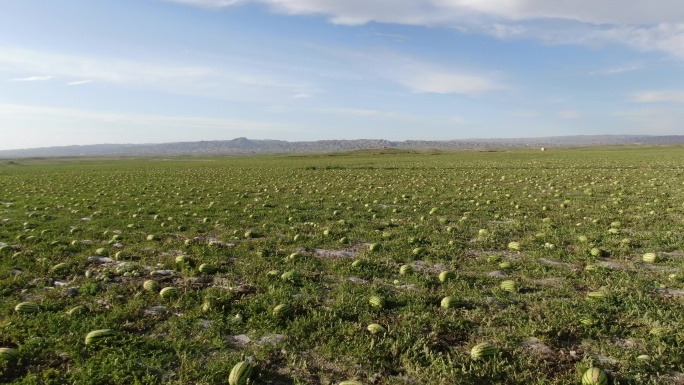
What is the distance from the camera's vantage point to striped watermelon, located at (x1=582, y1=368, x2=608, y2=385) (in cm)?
488

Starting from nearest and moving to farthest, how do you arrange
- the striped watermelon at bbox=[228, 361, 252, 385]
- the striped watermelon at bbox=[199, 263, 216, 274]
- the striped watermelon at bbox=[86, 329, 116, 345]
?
the striped watermelon at bbox=[228, 361, 252, 385] → the striped watermelon at bbox=[86, 329, 116, 345] → the striped watermelon at bbox=[199, 263, 216, 274]

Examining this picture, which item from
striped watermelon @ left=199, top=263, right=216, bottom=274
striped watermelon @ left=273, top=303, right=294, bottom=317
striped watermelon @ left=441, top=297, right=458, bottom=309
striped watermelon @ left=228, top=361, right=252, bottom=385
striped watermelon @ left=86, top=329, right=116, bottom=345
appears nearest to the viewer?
striped watermelon @ left=228, top=361, right=252, bottom=385

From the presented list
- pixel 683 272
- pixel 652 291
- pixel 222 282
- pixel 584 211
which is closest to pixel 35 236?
pixel 222 282

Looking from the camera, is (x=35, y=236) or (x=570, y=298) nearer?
(x=570, y=298)

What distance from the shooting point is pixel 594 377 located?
4.93 metres

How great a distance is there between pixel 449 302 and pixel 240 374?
12.5ft

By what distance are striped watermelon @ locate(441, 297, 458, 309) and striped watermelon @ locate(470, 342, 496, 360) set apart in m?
1.54

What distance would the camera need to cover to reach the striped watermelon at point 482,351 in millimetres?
5613

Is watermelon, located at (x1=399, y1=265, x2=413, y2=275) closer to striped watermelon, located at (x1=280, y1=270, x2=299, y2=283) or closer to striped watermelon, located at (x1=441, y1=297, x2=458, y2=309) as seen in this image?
striped watermelon, located at (x1=441, y1=297, x2=458, y2=309)

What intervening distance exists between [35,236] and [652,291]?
16.4 metres

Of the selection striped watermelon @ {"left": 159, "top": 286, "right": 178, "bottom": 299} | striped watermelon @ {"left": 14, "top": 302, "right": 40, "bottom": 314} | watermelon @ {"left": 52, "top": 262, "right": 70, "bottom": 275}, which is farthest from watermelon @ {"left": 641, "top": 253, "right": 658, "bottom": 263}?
watermelon @ {"left": 52, "top": 262, "right": 70, "bottom": 275}

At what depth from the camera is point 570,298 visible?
7641 mm

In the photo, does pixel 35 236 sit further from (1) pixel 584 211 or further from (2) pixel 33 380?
(1) pixel 584 211

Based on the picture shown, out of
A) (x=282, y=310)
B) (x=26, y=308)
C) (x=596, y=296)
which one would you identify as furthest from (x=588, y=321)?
(x=26, y=308)
